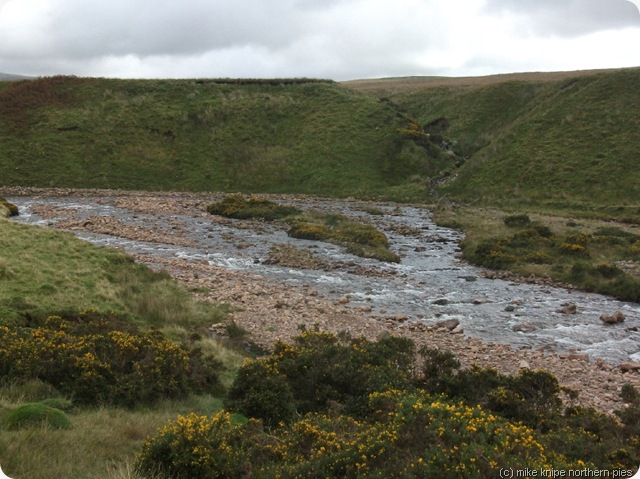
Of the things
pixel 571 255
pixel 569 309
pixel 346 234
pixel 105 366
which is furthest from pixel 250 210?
pixel 105 366

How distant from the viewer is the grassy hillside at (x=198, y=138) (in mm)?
58969

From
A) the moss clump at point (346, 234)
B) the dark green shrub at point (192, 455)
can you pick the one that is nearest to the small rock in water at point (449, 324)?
the moss clump at point (346, 234)

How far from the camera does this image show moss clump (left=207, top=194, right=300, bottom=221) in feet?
141

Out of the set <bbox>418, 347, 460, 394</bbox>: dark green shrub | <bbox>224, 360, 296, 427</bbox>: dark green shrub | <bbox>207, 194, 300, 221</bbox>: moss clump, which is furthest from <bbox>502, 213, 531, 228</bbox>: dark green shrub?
<bbox>224, 360, 296, 427</bbox>: dark green shrub

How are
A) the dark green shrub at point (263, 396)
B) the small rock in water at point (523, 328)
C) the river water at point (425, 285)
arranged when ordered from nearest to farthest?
the dark green shrub at point (263, 396), the river water at point (425, 285), the small rock in water at point (523, 328)

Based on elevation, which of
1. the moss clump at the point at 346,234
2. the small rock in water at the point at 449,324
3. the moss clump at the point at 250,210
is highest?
the moss clump at the point at 250,210

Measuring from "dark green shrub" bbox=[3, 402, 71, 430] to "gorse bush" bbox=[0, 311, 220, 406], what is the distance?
2111 millimetres

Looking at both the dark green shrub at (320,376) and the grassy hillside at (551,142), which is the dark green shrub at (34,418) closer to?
the dark green shrub at (320,376)

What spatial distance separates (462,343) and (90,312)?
11.4 m

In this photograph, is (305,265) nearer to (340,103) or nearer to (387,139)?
(387,139)

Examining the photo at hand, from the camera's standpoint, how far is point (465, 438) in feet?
23.6

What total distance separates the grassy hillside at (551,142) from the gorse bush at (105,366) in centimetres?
3982

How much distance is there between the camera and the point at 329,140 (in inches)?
2584

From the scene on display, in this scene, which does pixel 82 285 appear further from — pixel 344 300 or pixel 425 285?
pixel 425 285
